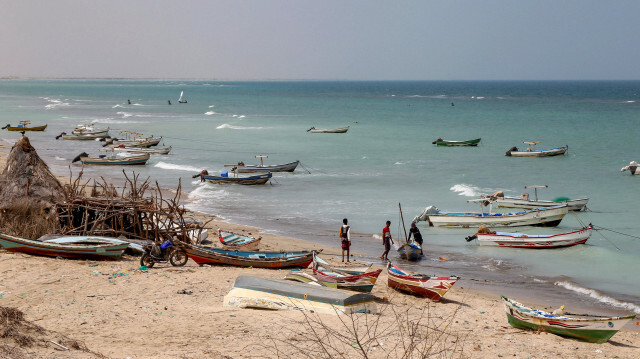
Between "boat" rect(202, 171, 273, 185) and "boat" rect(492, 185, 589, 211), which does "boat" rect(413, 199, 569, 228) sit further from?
"boat" rect(202, 171, 273, 185)

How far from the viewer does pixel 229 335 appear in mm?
11469

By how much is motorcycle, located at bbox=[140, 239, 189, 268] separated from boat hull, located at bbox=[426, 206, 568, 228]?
12.0 m

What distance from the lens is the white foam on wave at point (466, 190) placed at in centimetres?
3225

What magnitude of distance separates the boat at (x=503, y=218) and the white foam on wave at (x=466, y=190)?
20.7 feet

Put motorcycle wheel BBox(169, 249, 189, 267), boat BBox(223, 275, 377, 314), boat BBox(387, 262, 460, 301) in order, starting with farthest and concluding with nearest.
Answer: motorcycle wheel BBox(169, 249, 189, 267) < boat BBox(387, 262, 460, 301) < boat BBox(223, 275, 377, 314)

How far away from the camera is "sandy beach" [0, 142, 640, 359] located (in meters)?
10.5

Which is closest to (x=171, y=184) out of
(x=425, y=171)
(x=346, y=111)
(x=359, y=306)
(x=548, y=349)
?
(x=425, y=171)

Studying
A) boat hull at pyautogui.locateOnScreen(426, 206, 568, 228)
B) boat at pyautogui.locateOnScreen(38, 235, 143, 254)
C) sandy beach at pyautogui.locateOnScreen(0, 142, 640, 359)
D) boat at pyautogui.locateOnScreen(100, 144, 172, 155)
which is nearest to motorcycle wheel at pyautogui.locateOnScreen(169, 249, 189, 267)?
sandy beach at pyautogui.locateOnScreen(0, 142, 640, 359)

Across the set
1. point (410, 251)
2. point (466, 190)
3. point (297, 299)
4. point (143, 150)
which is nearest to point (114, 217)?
point (297, 299)

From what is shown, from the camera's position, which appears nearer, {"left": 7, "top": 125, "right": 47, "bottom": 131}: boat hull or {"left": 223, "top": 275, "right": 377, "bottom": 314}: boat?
{"left": 223, "top": 275, "right": 377, "bottom": 314}: boat

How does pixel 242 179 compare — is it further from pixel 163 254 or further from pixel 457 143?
pixel 457 143

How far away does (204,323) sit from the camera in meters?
12.1

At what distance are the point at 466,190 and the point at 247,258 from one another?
1872cm

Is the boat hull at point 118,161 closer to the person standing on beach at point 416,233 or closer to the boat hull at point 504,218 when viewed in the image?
the boat hull at point 504,218
